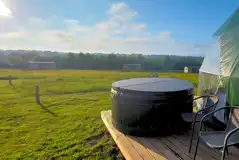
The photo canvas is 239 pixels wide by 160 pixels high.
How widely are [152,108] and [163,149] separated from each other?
0.70 meters

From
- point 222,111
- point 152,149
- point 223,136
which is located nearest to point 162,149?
point 152,149

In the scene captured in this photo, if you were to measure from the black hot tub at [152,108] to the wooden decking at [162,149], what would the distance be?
0.53 feet

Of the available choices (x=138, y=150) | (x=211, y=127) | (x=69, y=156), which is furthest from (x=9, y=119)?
(x=211, y=127)

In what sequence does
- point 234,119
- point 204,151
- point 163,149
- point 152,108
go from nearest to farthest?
point 234,119 < point 204,151 < point 163,149 < point 152,108

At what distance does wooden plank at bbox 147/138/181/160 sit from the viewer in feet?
9.21

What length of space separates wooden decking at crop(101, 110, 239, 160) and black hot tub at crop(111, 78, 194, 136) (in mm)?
163

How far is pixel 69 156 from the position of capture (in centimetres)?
358

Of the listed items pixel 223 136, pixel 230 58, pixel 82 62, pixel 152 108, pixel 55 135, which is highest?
pixel 230 58

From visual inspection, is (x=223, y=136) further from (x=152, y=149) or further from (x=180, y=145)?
(x=152, y=149)

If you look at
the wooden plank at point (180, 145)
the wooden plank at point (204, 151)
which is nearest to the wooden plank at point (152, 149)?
the wooden plank at point (180, 145)

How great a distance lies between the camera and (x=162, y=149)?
307cm

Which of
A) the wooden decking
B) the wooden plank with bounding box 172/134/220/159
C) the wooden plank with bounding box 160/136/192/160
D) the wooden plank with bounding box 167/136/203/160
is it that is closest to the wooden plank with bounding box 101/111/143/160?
the wooden decking

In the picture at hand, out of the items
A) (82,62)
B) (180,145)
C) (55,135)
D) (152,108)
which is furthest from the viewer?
(82,62)

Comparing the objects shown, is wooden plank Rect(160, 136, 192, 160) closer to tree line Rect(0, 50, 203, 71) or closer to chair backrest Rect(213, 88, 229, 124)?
chair backrest Rect(213, 88, 229, 124)
